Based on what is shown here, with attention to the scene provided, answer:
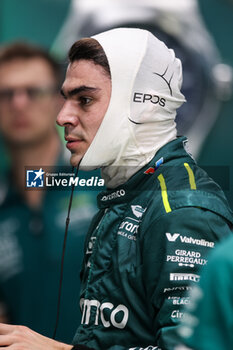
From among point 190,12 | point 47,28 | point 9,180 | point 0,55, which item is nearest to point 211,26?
point 190,12

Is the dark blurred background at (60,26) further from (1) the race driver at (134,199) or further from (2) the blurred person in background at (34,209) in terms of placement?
(1) the race driver at (134,199)

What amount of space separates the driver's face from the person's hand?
0.49 meters

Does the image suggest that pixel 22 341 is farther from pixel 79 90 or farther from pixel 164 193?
pixel 79 90

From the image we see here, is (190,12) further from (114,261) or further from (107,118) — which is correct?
(114,261)

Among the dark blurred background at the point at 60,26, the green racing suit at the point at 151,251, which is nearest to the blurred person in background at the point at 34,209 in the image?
the dark blurred background at the point at 60,26

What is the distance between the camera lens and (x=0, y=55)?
2.63 m

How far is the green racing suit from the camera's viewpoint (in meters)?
1.55

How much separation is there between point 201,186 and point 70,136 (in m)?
0.40

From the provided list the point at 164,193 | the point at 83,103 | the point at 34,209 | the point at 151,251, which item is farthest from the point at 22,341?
the point at 34,209

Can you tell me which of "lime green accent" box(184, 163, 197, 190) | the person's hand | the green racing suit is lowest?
the person's hand

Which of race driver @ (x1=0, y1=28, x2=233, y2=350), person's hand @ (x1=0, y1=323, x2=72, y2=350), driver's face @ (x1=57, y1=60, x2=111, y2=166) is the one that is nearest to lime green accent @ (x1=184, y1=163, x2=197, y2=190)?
race driver @ (x1=0, y1=28, x2=233, y2=350)

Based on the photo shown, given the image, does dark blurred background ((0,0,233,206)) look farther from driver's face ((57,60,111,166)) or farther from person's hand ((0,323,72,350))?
person's hand ((0,323,72,350))

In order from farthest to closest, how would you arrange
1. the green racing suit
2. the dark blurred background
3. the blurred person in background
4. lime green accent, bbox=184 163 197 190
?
the dark blurred background
the blurred person in background
lime green accent, bbox=184 163 197 190
the green racing suit

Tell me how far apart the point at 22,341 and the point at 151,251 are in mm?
404
